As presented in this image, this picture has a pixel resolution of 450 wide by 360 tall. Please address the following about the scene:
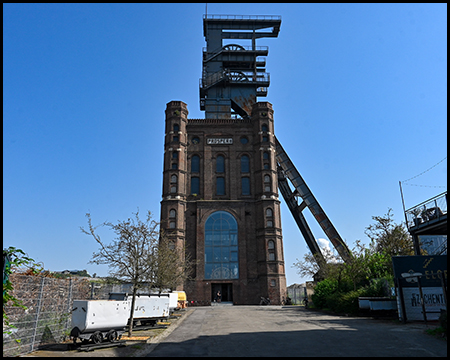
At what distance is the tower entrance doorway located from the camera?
A: 45.3 meters

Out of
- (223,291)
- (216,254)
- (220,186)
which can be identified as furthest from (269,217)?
(223,291)

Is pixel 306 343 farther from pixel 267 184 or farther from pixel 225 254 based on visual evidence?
pixel 267 184

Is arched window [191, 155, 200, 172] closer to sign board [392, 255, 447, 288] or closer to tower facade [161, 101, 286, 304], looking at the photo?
tower facade [161, 101, 286, 304]

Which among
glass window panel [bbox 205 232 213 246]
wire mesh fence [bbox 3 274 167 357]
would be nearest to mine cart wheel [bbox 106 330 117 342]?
wire mesh fence [bbox 3 274 167 357]

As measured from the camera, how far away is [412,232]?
21.0m

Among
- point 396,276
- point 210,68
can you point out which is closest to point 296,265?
point 396,276

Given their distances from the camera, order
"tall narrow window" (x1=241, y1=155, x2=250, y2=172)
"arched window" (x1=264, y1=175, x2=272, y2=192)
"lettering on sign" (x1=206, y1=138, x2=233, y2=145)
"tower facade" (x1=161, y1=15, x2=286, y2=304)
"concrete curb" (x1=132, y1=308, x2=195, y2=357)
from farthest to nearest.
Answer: "lettering on sign" (x1=206, y1=138, x2=233, y2=145)
"tall narrow window" (x1=241, y1=155, x2=250, y2=172)
"arched window" (x1=264, y1=175, x2=272, y2=192)
"tower facade" (x1=161, y1=15, x2=286, y2=304)
"concrete curb" (x1=132, y1=308, x2=195, y2=357)

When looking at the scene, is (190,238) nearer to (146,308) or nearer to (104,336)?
(146,308)

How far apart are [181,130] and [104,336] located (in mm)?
38142

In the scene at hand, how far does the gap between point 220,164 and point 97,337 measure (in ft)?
125

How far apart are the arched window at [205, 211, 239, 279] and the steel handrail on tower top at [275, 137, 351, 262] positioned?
10848 mm

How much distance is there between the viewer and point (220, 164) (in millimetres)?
49031

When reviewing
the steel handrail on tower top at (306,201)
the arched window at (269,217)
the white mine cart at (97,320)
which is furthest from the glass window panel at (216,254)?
the white mine cart at (97,320)

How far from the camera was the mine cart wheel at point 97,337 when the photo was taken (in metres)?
11.7
